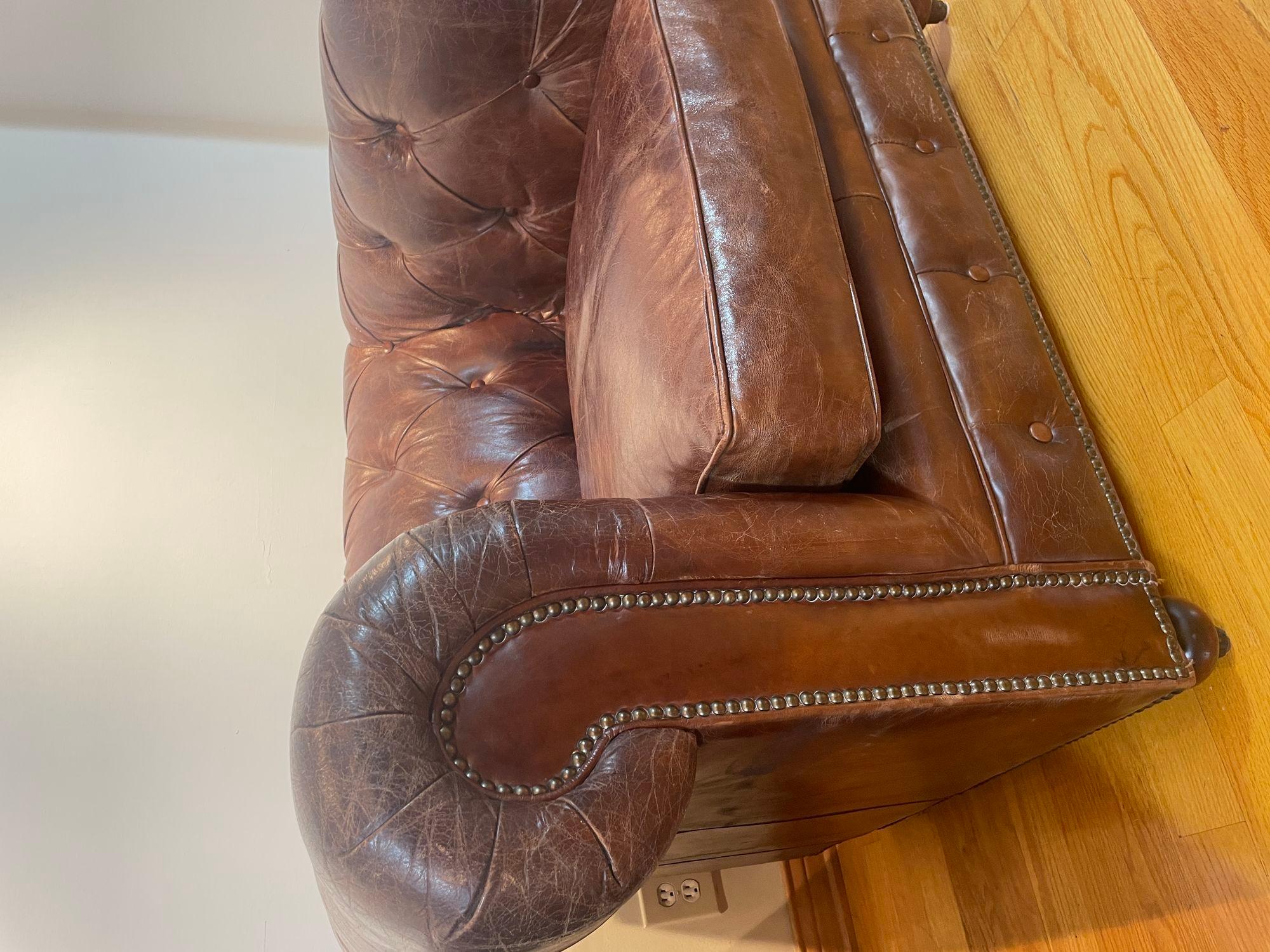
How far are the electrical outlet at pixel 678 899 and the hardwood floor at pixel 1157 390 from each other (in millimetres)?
394

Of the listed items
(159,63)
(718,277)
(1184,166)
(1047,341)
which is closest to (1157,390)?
(1047,341)

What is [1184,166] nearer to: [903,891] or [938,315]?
[938,315]

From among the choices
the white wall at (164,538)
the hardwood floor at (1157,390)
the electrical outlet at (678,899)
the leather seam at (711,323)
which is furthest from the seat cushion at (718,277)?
the white wall at (164,538)

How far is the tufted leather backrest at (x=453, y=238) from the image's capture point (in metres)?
0.98

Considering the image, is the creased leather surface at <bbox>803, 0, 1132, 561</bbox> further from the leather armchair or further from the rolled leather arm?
the rolled leather arm

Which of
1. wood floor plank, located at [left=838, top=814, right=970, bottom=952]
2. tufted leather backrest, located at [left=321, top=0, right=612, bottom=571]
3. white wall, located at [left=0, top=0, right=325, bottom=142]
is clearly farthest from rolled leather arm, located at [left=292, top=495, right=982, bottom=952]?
white wall, located at [left=0, top=0, right=325, bottom=142]

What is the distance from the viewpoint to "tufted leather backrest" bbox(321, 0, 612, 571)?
0.98 meters

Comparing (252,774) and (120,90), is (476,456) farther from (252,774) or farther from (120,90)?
(120,90)

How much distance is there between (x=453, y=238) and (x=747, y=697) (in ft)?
2.74

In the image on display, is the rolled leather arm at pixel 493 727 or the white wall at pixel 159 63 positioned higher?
the white wall at pixel 159 63

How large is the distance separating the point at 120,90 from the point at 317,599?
44.2 inches

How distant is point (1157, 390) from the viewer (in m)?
0.86

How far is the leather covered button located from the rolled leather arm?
220 millimetres

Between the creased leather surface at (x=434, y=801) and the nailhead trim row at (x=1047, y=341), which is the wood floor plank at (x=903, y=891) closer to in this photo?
the nailhead trim row at (x=1047, y=341)
